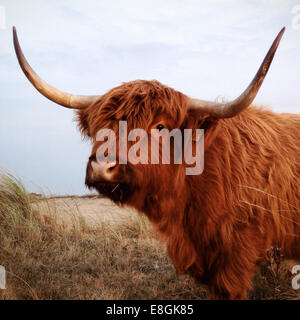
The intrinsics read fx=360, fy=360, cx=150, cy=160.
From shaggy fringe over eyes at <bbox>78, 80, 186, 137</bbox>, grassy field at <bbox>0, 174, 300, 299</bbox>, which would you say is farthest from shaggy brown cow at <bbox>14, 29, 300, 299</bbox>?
grassy field at <bbox>0, 174, 300, 299</bbox>

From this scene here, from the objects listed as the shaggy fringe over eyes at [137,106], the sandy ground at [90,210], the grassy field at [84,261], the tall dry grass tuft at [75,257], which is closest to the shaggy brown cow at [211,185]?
the shaggy fringe over eyes at [137,106]

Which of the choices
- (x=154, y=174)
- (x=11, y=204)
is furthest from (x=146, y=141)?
(x=11, y=204)

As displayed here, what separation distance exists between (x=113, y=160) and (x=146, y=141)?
0.31 m

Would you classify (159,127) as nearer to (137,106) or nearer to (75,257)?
(137,106)

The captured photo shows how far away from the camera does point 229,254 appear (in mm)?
2764

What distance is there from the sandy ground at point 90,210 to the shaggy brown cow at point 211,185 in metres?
2.12

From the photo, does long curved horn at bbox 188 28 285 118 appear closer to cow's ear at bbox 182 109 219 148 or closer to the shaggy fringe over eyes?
cow's ear at bbox 182 109 219 148

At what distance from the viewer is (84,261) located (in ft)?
13.6

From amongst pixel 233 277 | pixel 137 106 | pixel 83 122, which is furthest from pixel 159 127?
pixel 233 277

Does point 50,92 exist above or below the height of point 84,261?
above

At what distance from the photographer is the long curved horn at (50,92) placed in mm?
2740

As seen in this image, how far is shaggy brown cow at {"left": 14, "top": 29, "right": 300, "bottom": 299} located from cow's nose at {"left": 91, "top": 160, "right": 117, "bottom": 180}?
74 mm

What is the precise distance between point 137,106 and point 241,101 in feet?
2.28
